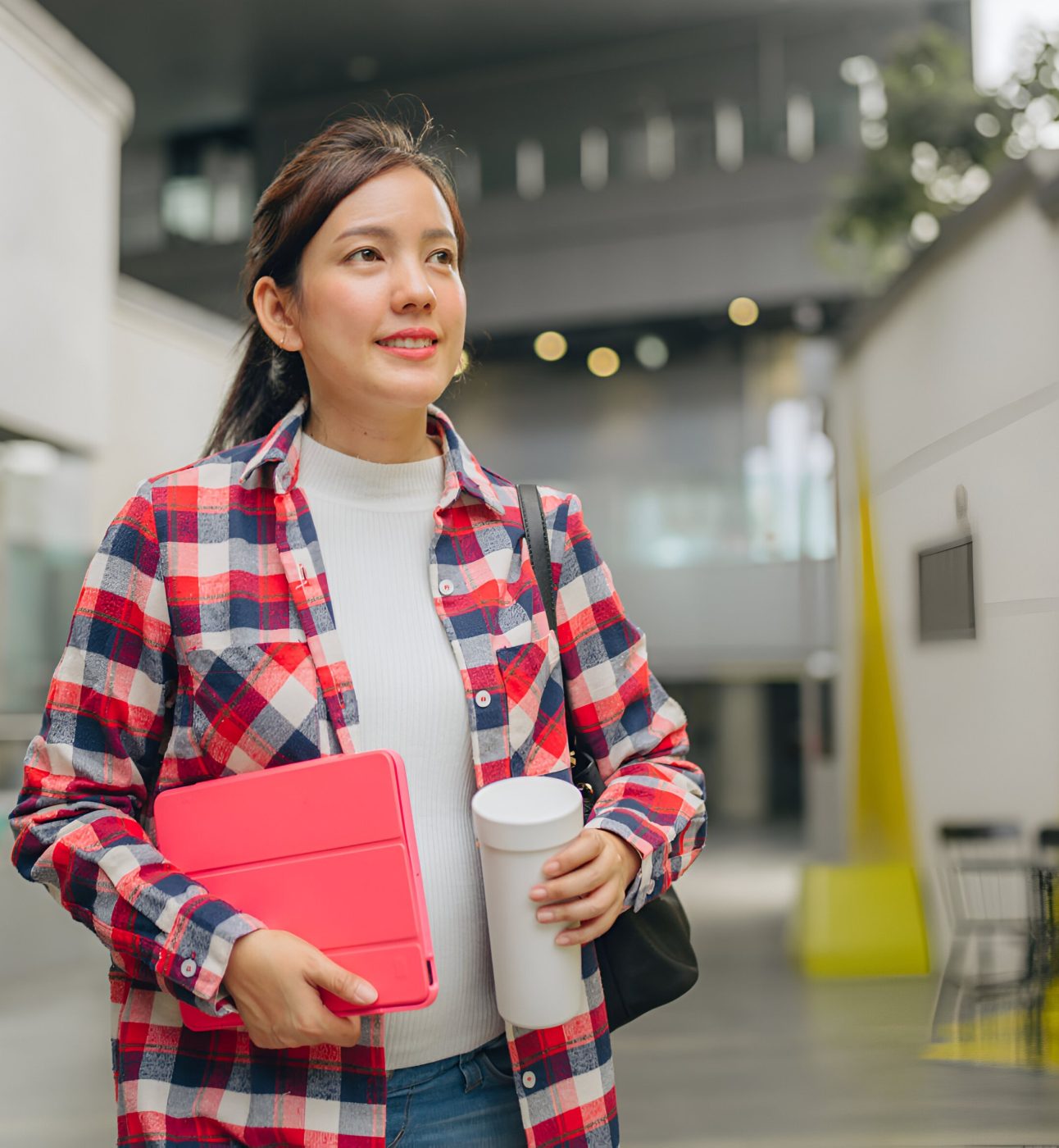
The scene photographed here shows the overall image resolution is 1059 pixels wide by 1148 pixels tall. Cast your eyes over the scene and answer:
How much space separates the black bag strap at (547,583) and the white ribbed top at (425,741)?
124mm

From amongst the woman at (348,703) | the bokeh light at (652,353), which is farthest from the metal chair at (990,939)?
the bokeh light at (652,353)

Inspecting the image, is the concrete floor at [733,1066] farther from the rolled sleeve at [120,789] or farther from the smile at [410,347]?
the smile at [410,347]

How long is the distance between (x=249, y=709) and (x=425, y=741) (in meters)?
0.18

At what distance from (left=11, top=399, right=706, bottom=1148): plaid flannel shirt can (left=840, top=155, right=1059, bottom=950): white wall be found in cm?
215

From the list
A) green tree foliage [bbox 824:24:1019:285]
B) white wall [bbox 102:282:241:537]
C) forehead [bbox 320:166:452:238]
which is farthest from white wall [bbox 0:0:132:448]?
forehead [bbox 320:166:452:238]

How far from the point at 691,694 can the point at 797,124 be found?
213 inches

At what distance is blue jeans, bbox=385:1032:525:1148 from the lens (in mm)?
1184

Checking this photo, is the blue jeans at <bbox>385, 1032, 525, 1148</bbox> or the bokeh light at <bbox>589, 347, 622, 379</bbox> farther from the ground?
the bokeh light at <bbox>589, 347, 622, 379</bbox>

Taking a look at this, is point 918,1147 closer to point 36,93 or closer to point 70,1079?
point 70,1079

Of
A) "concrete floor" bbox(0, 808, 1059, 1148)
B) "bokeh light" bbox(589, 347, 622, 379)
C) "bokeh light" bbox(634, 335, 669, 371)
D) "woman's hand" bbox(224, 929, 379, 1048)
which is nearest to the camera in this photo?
"woman's hand" bbox(224, 929, 379, 1048)

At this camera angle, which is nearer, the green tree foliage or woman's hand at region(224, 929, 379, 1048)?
woman's hand at region(224, 929, 379, 1048)

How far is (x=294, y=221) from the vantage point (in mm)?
1299

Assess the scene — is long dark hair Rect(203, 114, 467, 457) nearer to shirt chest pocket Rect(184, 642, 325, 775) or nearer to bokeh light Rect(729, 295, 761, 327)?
shirt chest pocket Rect(184, 642, 325, 775)

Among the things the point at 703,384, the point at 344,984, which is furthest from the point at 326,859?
the point at 703,384
